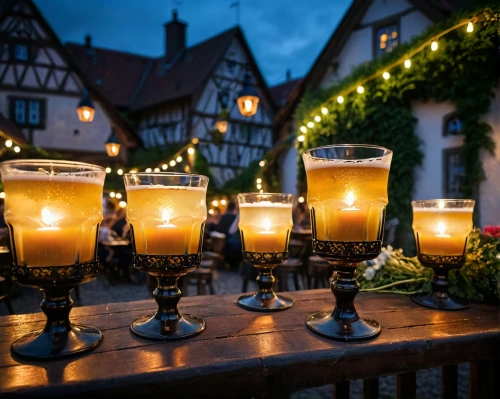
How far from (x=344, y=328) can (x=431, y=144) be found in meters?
7.86

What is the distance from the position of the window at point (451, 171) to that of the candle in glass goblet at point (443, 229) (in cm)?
668

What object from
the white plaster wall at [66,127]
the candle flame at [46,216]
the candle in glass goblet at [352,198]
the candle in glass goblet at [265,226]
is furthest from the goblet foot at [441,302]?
the white plaster wall at [66,127]

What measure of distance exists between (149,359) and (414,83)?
8057 millimetres

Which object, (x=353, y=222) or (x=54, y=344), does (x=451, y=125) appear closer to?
(x=353, y=222)

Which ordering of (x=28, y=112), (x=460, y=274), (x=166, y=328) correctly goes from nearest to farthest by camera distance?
1. (x=166, y=328)
2. (x=460, y=274)
3. (x=28, y=112)

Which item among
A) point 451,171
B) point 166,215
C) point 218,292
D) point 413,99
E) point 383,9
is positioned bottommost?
point 218,292

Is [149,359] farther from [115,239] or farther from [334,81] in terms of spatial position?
[334,81]

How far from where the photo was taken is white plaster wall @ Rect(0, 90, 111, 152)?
1462 cm

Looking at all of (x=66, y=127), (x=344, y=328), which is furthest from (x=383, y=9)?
(x=66, y=127)

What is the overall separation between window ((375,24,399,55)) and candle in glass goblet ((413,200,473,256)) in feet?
29.2

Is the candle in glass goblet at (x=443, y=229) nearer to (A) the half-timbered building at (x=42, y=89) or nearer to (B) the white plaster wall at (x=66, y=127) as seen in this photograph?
(A) the half-timbered building at (x=42, y=89)

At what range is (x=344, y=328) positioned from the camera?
1.20 metres

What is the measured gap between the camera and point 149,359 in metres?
0.99

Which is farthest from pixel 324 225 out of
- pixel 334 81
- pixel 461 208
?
pixel 334 81
